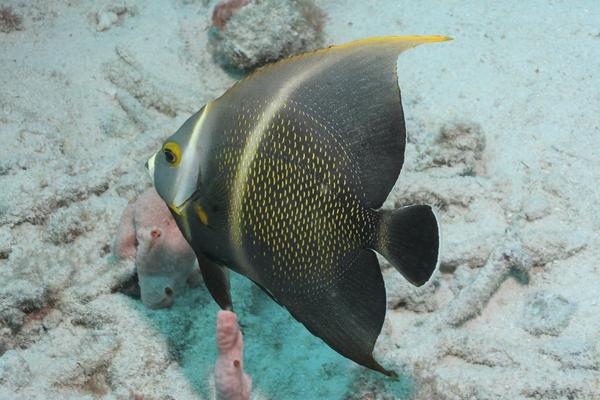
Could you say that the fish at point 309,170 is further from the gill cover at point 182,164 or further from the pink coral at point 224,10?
the pink coral at point 224,10

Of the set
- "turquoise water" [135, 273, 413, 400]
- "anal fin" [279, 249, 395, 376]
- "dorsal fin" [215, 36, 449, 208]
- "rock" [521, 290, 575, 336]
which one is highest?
"dorsal fin" [215, 36, 449, 208]

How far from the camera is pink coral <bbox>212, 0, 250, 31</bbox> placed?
4.36 meters

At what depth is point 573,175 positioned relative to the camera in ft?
10.8

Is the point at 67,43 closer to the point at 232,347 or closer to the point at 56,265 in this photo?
the point at 56,265

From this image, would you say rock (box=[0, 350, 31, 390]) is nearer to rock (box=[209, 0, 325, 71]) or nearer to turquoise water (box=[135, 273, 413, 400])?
turquoise water (box=[135, 273, 413, 400])

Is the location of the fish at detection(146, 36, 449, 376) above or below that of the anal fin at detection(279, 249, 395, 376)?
above

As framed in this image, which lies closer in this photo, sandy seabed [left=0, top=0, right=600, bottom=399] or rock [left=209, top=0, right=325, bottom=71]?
sandy seabed [left=0, top=0, right=600, bottom=399]

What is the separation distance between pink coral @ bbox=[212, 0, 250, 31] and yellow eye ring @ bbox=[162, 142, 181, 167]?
2883 millimetres

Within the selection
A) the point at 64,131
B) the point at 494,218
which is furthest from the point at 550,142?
the point at 64,131

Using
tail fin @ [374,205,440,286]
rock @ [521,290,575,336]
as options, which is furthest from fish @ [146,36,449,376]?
rock @ [521,290,575,336]

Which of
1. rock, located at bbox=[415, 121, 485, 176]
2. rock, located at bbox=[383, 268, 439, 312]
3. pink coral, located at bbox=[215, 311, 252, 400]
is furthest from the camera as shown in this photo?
rock, located at bbox=[415, 121, 485, 176]

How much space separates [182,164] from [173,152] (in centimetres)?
4

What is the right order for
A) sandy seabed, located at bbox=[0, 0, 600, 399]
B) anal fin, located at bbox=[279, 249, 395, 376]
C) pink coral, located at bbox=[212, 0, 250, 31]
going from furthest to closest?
pink coral, located at bbox=[212, 0, 250, 31] < sandy seabed, located at bbox=[0, 0, 600, 399] < anal fin, located at bbox=[279, 249, 395, 376]

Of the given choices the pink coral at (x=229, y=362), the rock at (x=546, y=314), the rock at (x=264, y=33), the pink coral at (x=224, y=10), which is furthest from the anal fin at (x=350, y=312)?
the pink coral at (x=224, y=10)
